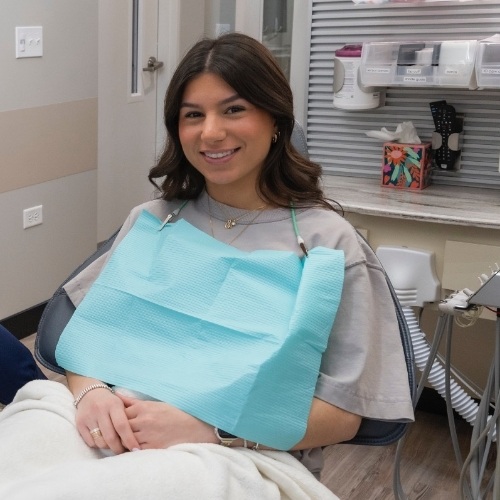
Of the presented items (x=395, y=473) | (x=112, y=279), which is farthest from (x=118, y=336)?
(x=395, y=473)

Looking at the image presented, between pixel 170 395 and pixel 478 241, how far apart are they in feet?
3.99

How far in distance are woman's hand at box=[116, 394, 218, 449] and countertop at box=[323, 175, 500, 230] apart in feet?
3.85

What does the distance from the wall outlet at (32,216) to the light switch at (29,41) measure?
0.61m

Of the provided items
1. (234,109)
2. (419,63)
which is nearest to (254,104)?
(234,109)

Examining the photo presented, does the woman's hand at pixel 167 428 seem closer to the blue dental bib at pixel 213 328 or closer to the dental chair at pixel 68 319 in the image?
the blue dental bib at pixel 213 328

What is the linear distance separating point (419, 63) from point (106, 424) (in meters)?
1.65

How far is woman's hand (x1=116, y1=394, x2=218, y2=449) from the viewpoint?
1316 millimetres

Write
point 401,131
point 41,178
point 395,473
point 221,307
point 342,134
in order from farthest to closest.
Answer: point 41,178 < point 342,134 < point 401,131 < point 395,473 < point 221,307

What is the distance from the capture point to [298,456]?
1.40 m

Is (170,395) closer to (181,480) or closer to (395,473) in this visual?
(181,480)

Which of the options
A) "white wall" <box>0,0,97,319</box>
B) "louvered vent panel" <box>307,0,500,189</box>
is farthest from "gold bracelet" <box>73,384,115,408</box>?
"white wall" <box>0,0,97,319</box>

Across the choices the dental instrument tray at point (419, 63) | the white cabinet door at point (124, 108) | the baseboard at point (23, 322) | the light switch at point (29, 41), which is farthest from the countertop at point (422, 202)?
the white cabinet door at point (124, 108)

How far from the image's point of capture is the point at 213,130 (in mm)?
1480

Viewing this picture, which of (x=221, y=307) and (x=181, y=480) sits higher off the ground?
(x=221, y=307)
